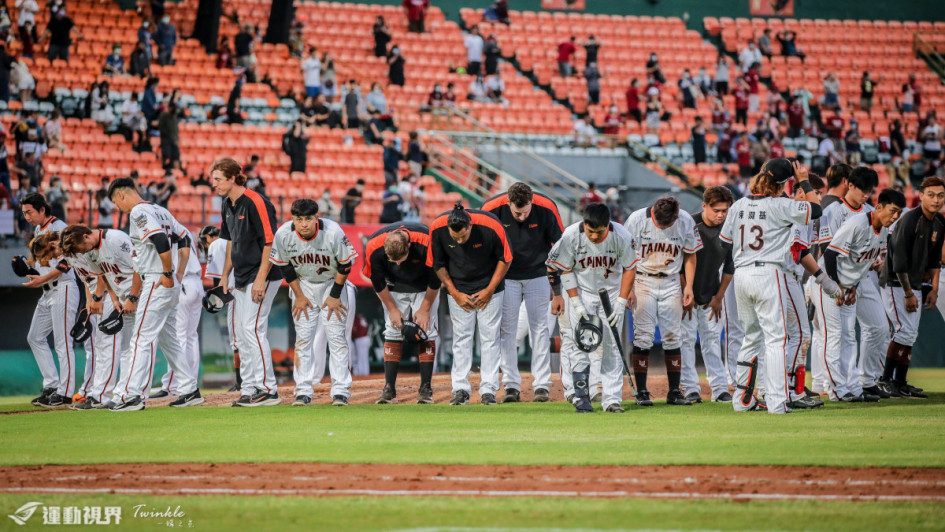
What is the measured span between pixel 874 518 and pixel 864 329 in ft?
19.9

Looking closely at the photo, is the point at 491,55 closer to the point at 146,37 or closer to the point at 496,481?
the point at 146,37

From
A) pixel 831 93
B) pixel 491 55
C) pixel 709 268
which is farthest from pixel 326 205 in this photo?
pixel 831 93

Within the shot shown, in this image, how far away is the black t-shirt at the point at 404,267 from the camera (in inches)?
420

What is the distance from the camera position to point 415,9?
95.8 feet

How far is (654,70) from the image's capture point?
2936cm

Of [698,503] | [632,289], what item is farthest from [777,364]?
[698,503]

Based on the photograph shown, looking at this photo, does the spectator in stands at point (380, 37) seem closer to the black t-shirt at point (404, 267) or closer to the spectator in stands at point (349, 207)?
the spectator in stands at point (349, 207)

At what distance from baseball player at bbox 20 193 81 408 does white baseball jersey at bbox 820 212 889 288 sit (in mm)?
8237

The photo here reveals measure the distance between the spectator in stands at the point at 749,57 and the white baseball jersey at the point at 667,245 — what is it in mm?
21566

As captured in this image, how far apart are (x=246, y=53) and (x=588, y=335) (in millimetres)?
17468

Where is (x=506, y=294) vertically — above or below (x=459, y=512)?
above

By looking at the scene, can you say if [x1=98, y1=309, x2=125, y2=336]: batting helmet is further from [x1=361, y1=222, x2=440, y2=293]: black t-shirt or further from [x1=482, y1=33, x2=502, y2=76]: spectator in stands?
[x1=482, y1=33, x2=502, y2=76]: spectator in stands

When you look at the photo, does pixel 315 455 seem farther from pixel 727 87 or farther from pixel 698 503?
pixel 727 87

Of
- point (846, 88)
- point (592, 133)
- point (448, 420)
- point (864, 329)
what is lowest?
point (448, 420)
